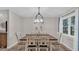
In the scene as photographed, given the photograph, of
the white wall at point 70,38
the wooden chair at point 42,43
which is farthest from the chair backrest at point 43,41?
the white wall at point 70,38

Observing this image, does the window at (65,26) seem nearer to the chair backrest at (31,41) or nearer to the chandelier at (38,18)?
the chandelier at (38,18)

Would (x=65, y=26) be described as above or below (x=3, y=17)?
below

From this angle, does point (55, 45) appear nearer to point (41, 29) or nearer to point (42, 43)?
point (42, 43)

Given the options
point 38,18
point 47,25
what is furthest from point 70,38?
point 38,18

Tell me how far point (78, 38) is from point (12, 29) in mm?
1168

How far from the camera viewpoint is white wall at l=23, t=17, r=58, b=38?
2.07m

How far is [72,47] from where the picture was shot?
1950 millimetres

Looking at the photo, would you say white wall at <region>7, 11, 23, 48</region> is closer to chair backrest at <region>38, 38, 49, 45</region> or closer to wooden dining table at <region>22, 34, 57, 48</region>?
wooden dining table at <region>22, 34, 57, 48</region>

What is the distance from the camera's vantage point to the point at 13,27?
2113 mm

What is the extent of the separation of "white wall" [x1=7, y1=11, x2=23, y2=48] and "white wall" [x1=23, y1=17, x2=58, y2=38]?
0.37 ft

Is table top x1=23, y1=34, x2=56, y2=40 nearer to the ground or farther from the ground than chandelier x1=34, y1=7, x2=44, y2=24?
nearer to the ground

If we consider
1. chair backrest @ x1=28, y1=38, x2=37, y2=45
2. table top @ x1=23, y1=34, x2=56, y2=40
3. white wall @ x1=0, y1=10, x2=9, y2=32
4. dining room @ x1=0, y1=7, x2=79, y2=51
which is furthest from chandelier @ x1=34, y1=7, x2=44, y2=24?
white wall @ x1=0, y1=10, x2=9, y2=32

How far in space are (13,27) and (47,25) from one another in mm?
637
